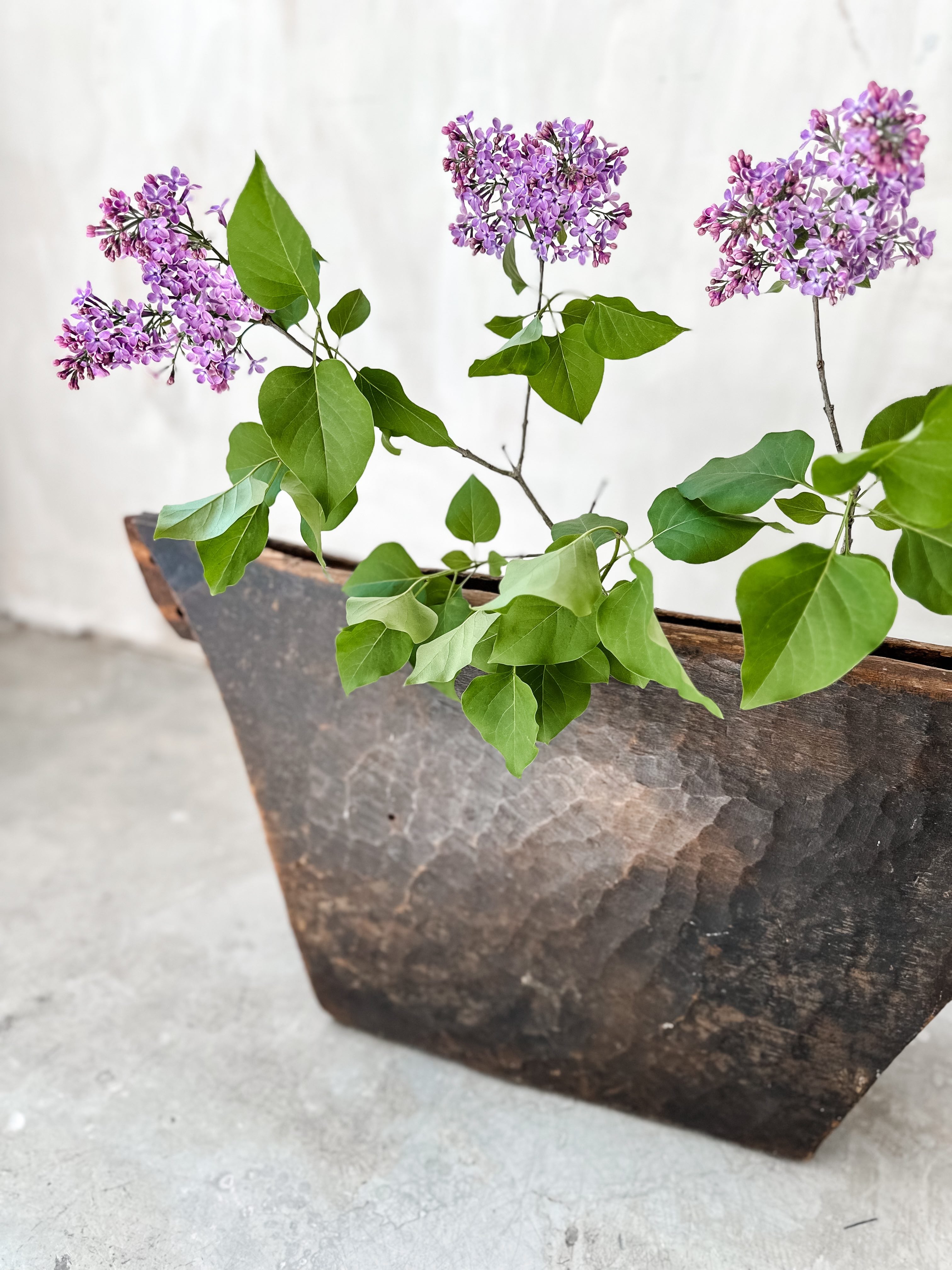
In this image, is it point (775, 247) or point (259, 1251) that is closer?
point (775, 247)

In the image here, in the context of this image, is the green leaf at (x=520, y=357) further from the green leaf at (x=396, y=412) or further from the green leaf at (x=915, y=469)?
the green leaf at (x=915, y=469)

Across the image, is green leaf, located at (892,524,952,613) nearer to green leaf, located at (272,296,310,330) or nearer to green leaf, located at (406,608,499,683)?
green leaf, located at (406,608,499,683)

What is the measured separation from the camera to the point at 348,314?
1.50 ft

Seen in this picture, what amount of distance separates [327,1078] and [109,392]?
3.77 feet

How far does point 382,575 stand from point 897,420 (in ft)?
0.92

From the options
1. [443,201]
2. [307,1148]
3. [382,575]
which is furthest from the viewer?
[443,201]

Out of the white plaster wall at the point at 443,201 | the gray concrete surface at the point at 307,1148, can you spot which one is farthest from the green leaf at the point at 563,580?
the white plaster wall at the point at 443,201

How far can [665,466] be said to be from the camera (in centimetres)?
116

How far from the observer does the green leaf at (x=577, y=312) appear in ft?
1.53

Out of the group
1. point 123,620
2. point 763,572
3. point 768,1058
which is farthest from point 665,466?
point 123,620

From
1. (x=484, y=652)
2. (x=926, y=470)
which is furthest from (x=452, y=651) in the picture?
(x=926, y=470)

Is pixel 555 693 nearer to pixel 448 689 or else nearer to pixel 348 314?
pixel 448 689

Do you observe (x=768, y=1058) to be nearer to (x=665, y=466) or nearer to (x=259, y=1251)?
(x=259, y=1251)

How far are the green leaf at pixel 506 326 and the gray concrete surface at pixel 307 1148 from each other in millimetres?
570
